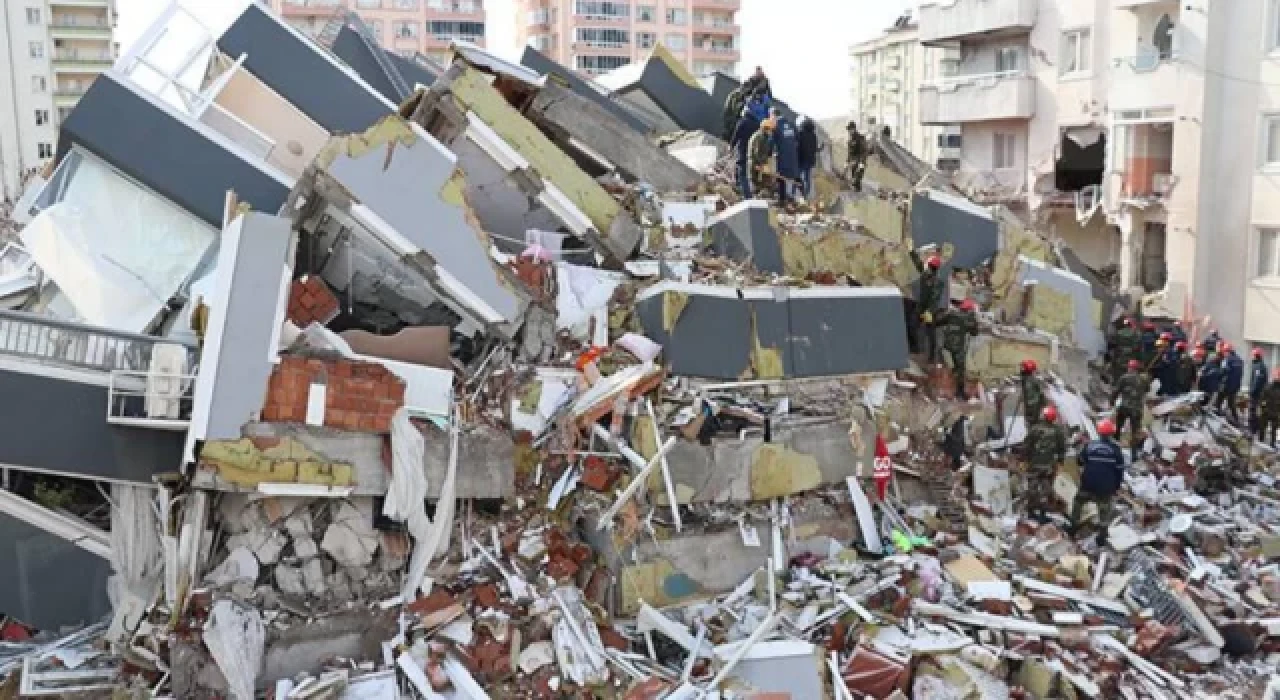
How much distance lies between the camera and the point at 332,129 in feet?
43.2

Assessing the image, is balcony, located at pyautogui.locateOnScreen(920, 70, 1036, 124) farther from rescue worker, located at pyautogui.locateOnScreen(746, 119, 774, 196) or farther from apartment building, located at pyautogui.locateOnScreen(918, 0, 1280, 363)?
rescue worker, located at pyautogui.locateOnScreen(746, 119, 774, 196)

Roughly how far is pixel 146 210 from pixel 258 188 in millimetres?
1105

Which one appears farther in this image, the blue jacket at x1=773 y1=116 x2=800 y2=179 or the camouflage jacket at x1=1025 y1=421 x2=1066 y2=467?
the blue jacket at x1=773 y1=116 x2=800 y2=179

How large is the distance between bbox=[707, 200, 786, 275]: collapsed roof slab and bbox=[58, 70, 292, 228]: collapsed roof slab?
515 cm

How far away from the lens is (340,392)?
8.98 m

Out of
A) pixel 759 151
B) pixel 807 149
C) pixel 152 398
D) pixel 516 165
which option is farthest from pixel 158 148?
pixel 807 149

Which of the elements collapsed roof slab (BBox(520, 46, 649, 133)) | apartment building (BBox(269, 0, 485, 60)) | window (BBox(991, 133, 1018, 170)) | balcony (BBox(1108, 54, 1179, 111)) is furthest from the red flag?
apartment building (BBox(269, 0, 485, 60))

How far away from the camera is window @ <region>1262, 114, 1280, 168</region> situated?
22.7 metres

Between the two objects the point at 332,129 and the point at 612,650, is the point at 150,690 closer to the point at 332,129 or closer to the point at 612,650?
the point at 612,650

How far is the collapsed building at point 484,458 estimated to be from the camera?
8.66 m

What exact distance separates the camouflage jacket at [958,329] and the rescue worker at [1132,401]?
79.5 inches

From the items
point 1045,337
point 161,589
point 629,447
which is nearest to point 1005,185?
point 1045,337

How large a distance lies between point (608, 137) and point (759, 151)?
2.02 metres

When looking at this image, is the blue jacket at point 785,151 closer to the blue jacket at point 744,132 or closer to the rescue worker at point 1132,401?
the blue jacket at point 744,132
